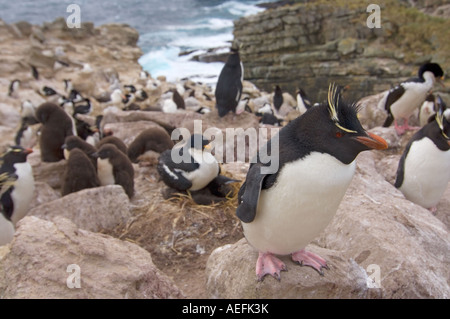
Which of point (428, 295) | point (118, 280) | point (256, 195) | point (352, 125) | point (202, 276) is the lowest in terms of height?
point (202, 276)

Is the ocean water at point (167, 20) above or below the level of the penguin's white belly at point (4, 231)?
above

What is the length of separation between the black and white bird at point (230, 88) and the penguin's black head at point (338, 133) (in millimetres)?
5012

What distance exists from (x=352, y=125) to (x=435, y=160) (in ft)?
9.60

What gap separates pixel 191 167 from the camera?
4.44m

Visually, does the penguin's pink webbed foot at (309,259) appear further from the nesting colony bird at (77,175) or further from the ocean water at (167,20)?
the ocean water at (167,20)

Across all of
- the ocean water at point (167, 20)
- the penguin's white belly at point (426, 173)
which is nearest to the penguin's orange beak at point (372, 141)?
the penguin's white belly at point (426, 173)

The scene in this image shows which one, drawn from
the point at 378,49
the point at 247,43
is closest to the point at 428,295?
the point at 378,49

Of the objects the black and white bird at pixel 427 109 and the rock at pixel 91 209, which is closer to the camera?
the rock at pixel 91 209

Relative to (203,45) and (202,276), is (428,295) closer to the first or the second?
(202,276)

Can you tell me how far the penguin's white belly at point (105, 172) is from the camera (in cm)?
509

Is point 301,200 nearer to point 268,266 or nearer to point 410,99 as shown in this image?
point 268,266

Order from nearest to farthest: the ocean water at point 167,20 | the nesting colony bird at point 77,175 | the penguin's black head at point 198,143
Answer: the penguin's black head at point 198,143
the nesting colony bird at point 77,175
the ocean water at point 167,20

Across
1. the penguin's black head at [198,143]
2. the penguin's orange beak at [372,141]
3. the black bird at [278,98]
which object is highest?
the penguin's orange beak at [372,141]

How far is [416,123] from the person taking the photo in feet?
25.8
